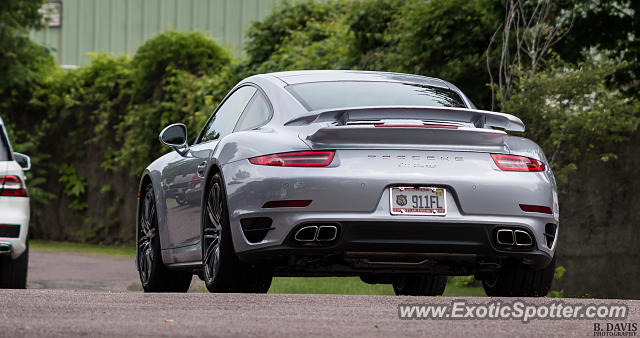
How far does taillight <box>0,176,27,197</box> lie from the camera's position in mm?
9367

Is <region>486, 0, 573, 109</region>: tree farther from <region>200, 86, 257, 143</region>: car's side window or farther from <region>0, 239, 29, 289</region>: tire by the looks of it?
<region>0, 239, 29, 289</region>: tire

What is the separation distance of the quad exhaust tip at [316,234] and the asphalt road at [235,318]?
34 cm

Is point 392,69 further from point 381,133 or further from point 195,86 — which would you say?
point 381,133

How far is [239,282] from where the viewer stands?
7.04 m

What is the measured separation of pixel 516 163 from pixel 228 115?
2.24 metres

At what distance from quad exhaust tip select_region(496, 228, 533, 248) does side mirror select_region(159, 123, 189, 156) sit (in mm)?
2635

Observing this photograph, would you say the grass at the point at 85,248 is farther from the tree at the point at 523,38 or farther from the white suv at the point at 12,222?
the white suv at the point at 12,222

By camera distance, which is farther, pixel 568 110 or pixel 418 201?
pixel 568 110

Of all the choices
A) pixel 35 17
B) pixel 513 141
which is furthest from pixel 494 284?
pixel 35 17

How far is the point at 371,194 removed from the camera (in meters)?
6.44

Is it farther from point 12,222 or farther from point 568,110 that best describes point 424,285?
point 568,110

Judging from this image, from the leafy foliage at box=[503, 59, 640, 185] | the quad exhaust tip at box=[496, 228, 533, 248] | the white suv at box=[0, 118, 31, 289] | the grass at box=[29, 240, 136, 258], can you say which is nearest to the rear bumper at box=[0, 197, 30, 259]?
the white suv at box=[0, 118, 31, 289]

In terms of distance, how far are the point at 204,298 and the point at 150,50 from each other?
566 inches

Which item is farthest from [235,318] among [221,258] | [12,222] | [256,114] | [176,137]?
[12,222]
